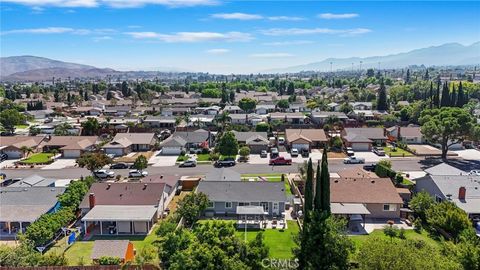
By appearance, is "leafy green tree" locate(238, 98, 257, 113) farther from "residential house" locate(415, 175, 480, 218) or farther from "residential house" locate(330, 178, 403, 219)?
"residential house" locate(330, 178, 403, 219)

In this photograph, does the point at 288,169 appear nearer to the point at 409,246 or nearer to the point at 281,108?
the point at 409,246

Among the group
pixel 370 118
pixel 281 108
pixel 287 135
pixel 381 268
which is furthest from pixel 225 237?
pixel 281 108

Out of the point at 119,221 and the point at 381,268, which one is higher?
the point at 381,268

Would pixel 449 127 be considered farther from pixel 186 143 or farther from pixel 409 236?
pixel 186 143

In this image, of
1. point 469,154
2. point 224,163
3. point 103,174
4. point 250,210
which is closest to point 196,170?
point 224,163

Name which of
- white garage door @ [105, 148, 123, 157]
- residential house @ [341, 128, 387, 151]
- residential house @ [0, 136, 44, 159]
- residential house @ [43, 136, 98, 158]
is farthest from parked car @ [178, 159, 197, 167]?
residential house @ [0, 136, 44, 159]

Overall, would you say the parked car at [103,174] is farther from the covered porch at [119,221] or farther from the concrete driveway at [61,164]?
the covered porch at [119,221]
